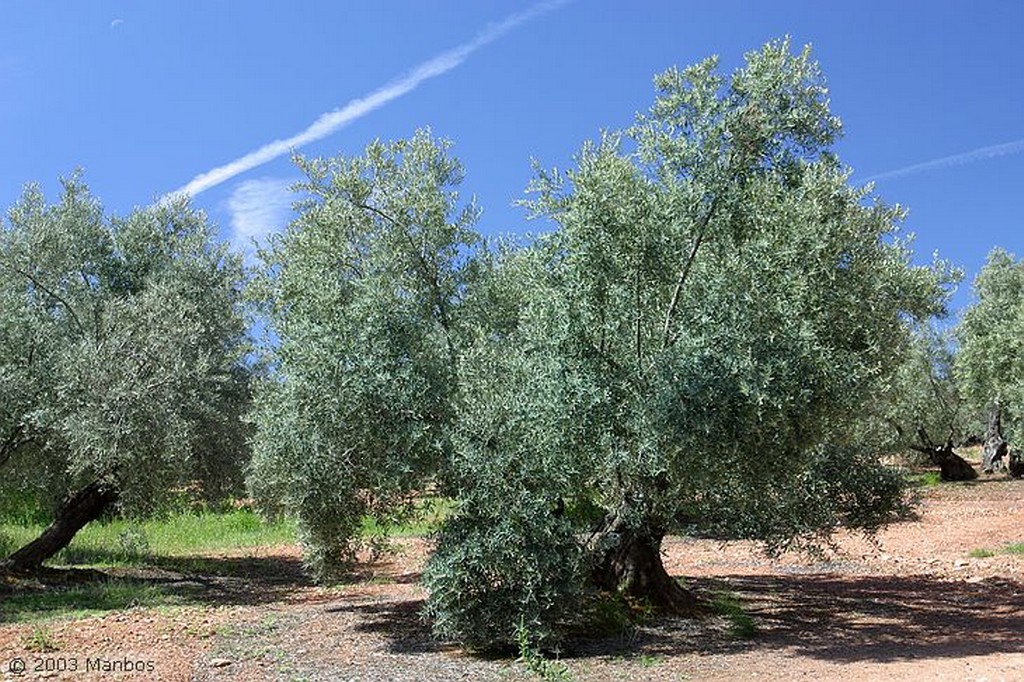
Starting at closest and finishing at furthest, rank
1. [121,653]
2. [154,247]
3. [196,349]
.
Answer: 1. [121,653]
2. [196,349]
3. [154,247]

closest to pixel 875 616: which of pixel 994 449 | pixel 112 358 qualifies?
pixel 112 358

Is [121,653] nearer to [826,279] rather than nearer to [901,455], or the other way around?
[826,279]

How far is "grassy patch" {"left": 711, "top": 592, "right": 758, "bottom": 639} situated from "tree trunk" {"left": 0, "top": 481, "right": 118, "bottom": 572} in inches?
464

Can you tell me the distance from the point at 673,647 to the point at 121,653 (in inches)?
263

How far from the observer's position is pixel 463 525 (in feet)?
35.3

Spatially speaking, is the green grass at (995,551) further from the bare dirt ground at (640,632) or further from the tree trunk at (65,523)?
the tree trunk at (65,523)

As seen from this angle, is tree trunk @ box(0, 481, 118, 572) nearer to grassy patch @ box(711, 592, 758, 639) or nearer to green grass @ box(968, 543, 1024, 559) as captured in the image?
grassy patch @ box(711, 592, 758, 639)

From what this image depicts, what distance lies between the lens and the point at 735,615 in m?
13.5

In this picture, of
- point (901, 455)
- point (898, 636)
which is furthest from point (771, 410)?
point (901, 455)

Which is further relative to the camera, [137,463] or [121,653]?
[137,463]

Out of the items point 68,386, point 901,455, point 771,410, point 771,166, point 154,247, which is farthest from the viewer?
point 901,455

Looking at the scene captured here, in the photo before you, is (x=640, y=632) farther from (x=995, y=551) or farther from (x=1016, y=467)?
(x=1016, y=467)

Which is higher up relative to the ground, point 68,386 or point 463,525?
point 68,386

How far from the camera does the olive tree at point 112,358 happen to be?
1521 cm
